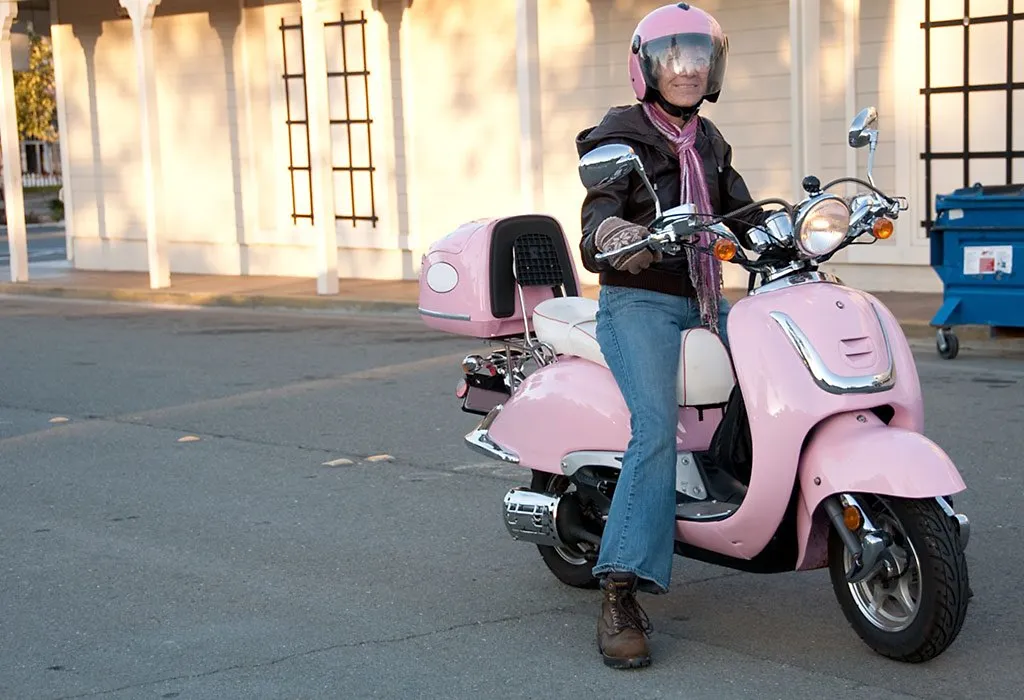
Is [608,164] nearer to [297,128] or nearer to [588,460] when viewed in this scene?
[588,460]

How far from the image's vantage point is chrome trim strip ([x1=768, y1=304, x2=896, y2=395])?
13.9ft

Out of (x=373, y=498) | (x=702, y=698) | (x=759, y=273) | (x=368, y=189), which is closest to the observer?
(x=702, y=698)

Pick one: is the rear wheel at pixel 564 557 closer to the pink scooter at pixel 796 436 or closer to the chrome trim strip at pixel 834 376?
the pink scooter at pixel 796 436

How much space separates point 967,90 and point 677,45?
369 inches

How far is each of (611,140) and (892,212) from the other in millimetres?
853

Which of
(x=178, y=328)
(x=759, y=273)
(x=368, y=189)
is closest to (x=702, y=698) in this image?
(x=759, y=273)

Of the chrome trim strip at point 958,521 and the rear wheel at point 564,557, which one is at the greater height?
the chrome trim strip at point 958,521

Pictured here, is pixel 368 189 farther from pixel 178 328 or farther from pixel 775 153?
pixel 775 153

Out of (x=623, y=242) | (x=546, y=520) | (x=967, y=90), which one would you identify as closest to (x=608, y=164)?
(x=623, y=242)

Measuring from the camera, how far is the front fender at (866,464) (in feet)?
13.5

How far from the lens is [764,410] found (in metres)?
4.32

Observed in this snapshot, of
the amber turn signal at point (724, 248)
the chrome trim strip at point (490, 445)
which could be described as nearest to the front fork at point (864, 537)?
the amber turn signal at point (724, 248)

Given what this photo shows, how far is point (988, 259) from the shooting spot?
10500mm

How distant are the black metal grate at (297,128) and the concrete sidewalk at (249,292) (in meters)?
0.98
